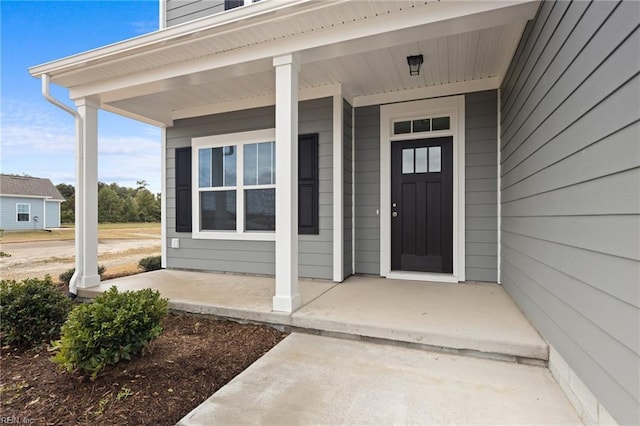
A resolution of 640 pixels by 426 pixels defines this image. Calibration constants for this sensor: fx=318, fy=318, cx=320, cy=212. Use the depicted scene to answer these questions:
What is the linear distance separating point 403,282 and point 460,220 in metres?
1.03

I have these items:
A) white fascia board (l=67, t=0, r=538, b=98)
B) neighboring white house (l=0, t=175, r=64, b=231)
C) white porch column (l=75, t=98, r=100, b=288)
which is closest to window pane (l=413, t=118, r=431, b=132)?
white fascia board (l=67, t=0, r=538, b=98)

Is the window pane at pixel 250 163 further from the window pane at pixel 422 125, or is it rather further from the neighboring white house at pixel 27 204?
the neighboring white house at pixel 27 204

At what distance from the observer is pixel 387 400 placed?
171 cm

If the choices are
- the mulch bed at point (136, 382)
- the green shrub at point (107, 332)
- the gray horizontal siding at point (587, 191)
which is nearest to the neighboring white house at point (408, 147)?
the gray horizontal siding at point (587, 191)

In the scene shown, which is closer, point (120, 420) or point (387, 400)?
point (120, 420)

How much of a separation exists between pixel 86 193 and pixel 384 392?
3.90 metres

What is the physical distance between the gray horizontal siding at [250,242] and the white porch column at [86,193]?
131 cm

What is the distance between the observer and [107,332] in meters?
2.03

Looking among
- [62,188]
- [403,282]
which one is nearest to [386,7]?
[403,282]

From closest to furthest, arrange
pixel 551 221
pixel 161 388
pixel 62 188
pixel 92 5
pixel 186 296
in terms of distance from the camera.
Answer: pixel 161 388 < pixel 551 221 < pixel 186 296 < pixel 92 5 < pixel 62 188

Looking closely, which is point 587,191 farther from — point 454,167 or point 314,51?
point 454,167

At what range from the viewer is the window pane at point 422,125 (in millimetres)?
4108

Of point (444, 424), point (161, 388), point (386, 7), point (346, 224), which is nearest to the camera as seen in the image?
point (444, 424)

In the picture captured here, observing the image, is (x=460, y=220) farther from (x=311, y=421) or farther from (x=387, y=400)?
(x=311, y=421)
